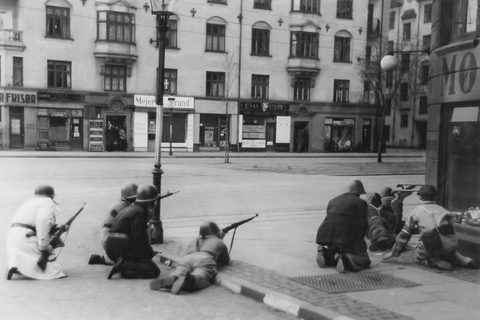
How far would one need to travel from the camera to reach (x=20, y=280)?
7.06 meters

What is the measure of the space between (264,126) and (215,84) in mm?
5421

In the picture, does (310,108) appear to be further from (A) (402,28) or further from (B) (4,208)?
(B) (4,208)

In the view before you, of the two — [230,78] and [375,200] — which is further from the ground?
[230,78]

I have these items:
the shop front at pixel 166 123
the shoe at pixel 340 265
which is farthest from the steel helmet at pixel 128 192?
the shop front at pixel 166 123

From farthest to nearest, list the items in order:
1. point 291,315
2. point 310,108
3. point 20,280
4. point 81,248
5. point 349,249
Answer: point 310,108, point 81,248, point 349,249, point 20,280, point 291,315

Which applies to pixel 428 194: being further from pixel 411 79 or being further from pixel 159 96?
pixel 411 79

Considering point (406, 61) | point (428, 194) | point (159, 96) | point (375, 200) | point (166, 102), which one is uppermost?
point (406, 61)

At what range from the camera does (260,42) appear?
145ft

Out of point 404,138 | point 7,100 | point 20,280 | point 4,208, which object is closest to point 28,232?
point 20,280

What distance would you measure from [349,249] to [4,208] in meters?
8.56

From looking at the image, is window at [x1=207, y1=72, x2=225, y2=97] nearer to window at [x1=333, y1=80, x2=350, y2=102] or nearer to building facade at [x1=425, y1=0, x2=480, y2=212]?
window at [x1=333, y1=80, x2=350, y2=102]

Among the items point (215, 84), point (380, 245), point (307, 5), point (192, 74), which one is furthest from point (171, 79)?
point (380, 245)

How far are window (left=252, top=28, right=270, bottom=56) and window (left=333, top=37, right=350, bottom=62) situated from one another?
541 cm

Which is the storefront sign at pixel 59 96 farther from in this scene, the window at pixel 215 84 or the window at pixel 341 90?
the window at pixel 341 90
